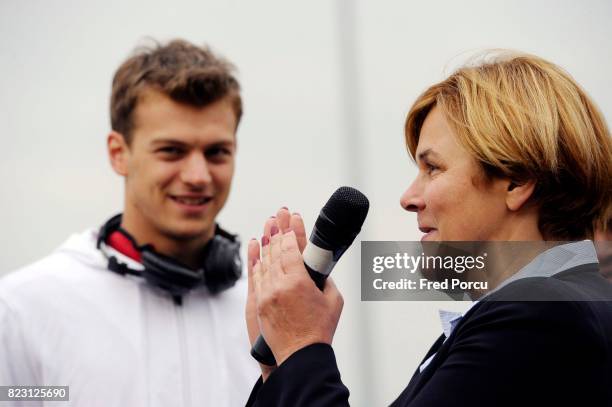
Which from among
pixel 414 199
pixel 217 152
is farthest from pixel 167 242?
pixel 414 199

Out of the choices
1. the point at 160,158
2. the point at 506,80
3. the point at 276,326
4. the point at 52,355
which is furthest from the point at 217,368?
the point at 506,80

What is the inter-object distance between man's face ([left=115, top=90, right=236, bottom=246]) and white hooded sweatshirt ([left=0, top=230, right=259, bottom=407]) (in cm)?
15

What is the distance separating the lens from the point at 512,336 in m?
0.96

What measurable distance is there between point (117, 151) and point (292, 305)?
1.32 meters

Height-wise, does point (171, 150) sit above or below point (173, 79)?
below

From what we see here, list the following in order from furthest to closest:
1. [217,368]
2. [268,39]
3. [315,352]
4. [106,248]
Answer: [268,39] < [106,248] < [217,368] < [315,352]

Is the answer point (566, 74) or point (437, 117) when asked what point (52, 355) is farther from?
point (566, 74)

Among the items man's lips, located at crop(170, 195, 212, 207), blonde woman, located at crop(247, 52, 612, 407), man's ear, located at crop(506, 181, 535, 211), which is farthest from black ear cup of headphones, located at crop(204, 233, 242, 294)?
man's ear, located at crop(506, 181, 535, 211)

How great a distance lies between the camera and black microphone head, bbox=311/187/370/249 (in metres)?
1.10

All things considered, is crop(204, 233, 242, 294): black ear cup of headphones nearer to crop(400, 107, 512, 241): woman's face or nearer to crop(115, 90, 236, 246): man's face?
crop(115, 90, 236, 246): man's face

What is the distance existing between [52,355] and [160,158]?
608mm

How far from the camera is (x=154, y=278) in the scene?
6.67 feet

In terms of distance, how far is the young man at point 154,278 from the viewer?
1.86 metres

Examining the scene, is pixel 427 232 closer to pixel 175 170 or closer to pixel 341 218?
pixel 341 218
